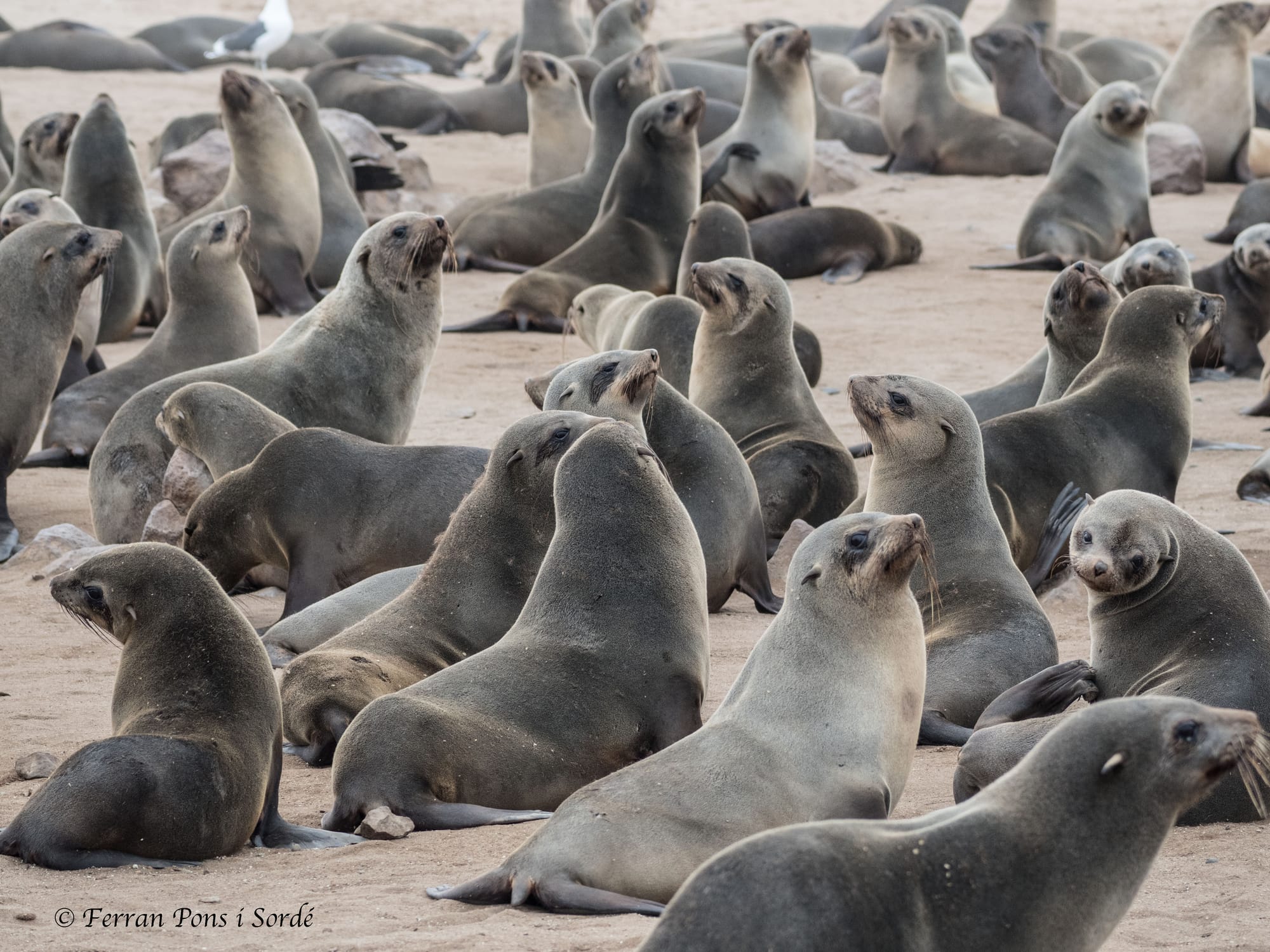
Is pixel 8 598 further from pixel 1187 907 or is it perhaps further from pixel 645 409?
pixel 1187 907

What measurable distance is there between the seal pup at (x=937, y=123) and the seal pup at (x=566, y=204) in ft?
9.84

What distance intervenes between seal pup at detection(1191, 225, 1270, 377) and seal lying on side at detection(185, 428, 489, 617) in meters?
5.69

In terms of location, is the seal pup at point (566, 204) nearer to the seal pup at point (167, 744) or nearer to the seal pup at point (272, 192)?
the seal pup at point (272, 192)

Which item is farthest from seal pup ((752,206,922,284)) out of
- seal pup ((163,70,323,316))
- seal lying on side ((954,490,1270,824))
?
A: seal lying on side ((954,490,1270,824))

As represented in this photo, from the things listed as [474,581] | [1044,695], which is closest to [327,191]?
[474,581]

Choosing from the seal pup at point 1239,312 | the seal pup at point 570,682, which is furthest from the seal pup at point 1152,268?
the seal pup at point 570,682

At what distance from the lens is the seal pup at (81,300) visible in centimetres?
1020

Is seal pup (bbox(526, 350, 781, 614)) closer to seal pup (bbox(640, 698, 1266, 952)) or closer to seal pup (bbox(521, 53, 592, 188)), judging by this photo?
seal pup (bbox(640, 698, 1266, 952))

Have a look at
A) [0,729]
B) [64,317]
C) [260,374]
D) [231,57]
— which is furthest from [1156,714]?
[231,57]

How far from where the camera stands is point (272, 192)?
40.0 feet

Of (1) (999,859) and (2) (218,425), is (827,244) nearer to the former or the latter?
(2) (218,425)

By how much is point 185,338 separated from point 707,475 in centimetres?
A: 375

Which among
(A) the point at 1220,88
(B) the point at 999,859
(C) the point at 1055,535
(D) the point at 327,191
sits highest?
(B) the point at 999,859

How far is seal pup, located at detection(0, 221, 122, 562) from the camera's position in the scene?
8.78 metres
